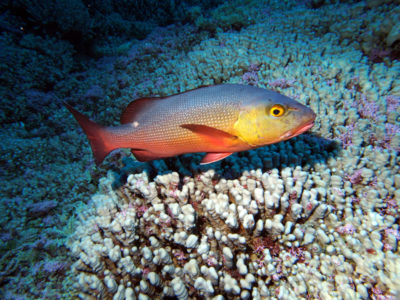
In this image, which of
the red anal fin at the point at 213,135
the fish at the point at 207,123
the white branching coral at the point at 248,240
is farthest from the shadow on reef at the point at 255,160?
the red anal fin at the point at 213,135

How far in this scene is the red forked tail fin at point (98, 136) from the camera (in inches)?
92.7

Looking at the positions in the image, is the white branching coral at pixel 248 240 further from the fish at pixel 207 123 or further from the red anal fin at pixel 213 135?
the red anal fin at pixel 213 135

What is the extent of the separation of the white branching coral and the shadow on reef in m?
0.15

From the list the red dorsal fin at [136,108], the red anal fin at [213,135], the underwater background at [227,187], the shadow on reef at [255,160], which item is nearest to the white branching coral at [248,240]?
the underwater background at [227,187]

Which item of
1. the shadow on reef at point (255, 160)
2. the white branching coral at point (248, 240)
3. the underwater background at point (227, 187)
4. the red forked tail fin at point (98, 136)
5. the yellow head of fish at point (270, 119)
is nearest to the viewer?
the yellow head of fish at point (270, 119)

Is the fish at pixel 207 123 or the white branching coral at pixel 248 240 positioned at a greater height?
the fish at pixel 207 123

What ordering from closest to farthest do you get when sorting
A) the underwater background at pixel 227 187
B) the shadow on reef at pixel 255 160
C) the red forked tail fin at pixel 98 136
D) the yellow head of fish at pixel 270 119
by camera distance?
the yellow head of fish at pixel 270 119 < the underwater background at pixel 227 187 < the red forked tail fin at pixel 98 136 < the shadow on reef at pixel 255 160

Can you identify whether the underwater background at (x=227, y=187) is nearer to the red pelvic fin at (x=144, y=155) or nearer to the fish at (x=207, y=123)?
the red pelvic fin at (x=144, y=155)

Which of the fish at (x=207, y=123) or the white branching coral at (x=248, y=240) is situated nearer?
the fish at (x=207, y=123)

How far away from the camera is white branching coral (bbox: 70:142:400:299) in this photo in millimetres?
2031

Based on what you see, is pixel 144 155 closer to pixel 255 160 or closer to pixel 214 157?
pixel 214 157

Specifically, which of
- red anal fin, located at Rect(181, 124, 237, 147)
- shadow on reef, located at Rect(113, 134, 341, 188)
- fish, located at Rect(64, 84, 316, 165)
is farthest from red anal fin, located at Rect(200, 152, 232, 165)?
shadow on reef, located at Rect(113, 134, 341, 188)

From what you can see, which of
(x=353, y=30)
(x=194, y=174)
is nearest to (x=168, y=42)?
(x=353, y=30)

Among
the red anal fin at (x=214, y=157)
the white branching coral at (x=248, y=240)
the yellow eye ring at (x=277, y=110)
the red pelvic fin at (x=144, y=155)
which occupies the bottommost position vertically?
the white branching coral at (x=248, y=240)
